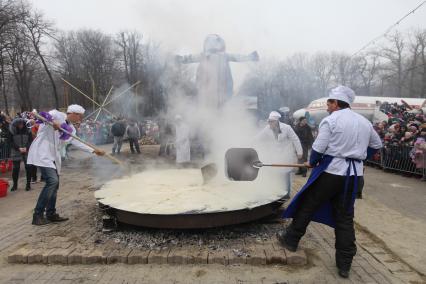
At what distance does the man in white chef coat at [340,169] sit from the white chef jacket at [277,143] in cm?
287

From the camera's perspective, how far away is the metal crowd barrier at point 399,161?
31.8 feet

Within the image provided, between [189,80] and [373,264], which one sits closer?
[373,264]

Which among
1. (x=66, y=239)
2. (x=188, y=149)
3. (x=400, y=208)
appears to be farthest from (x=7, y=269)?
(x=188, y=149)

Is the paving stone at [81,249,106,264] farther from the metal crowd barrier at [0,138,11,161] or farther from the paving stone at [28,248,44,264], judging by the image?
the metal crowd barrier at [0,138,11,161]

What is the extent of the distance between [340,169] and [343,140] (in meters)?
0.30

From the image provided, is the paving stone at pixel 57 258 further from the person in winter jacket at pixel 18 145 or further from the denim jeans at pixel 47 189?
the person in winter jacket at pixel 18 145

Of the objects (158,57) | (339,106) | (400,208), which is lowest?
(400,208)

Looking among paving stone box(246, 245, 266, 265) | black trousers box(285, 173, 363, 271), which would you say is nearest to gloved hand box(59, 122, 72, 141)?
paving stone box(246, 245, 266, 265)

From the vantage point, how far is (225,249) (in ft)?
12.9

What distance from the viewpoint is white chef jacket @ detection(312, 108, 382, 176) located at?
3.52 m

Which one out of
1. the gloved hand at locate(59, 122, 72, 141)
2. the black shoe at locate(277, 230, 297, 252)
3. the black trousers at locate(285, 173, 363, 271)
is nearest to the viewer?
the black trousers at locate(285, 173, 363, 271)

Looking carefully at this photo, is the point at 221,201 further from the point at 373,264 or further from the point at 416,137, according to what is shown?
the point at 416,137

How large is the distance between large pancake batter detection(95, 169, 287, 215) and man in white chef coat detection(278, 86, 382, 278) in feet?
2.72

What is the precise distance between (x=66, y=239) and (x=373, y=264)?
3.54 metres
